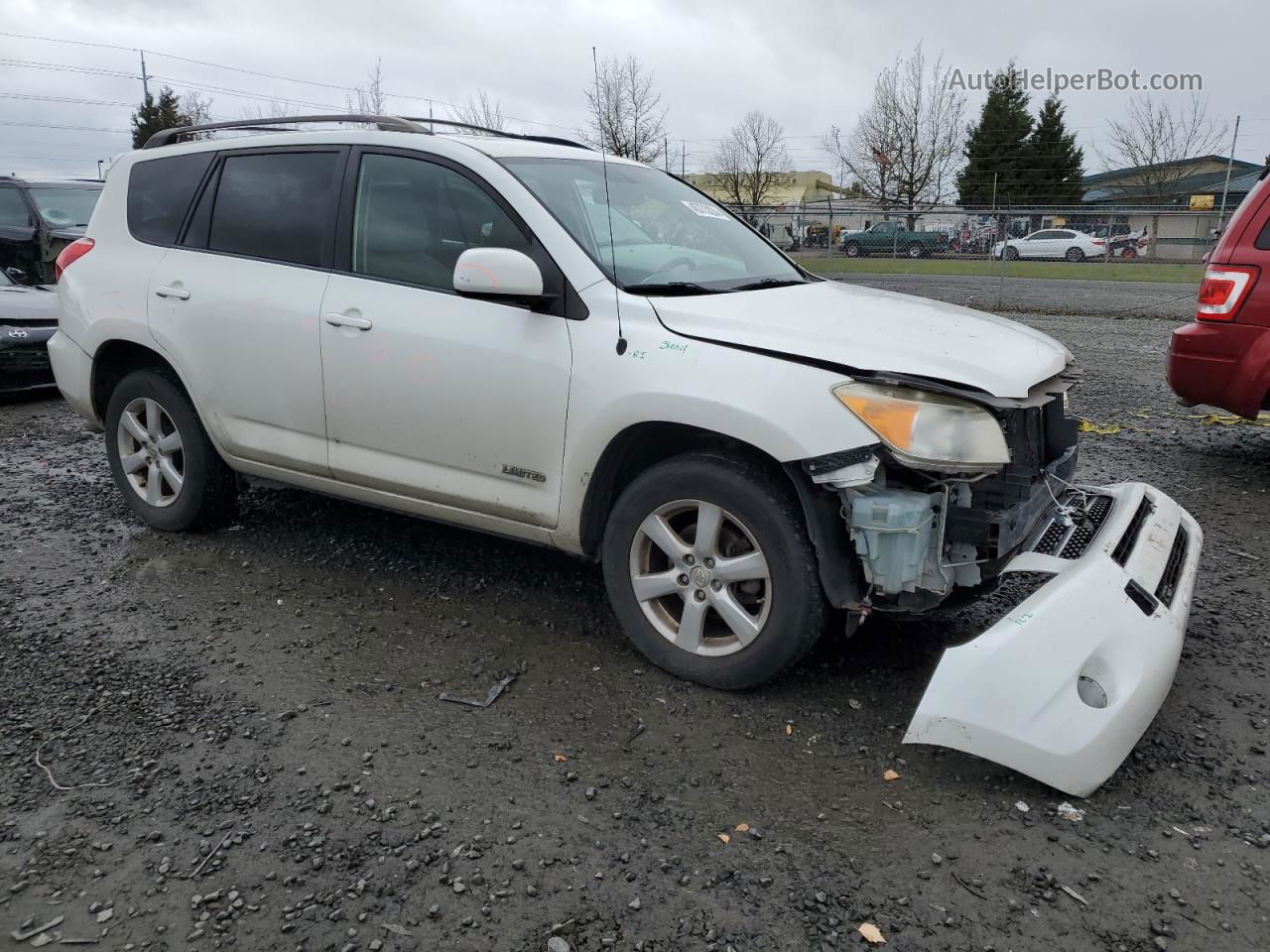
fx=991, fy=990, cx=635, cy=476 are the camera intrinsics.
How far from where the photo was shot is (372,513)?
5250 mm

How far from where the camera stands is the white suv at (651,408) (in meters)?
2.89

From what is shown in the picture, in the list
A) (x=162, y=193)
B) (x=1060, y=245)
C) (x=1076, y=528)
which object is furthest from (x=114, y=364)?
(x=1060, y=245)

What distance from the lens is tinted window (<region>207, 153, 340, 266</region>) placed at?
161 inches

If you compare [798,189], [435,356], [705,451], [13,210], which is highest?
[798,189]

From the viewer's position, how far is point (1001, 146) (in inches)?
1816

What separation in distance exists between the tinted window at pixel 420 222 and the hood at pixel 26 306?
222 inches

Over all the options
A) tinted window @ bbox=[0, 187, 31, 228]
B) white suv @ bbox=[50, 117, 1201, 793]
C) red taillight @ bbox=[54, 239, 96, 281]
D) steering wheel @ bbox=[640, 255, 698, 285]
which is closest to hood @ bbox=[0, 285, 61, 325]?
red taillight @ bbox=[54, 239, 96, 281]

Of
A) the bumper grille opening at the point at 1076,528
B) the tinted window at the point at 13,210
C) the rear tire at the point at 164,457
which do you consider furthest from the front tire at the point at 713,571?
the tinted window at the point at 13,210

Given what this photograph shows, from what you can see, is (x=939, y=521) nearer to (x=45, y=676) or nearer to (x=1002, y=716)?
(x=1002, y=716)

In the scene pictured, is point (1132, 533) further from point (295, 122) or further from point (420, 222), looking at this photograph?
point (295, 122)

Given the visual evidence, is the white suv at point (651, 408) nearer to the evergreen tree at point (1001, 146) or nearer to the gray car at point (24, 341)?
the gray car at point (24, 341)

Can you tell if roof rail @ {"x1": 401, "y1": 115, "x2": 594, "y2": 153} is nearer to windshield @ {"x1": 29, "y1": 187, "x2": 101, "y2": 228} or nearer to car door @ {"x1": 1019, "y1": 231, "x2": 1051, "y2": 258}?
windshield @ {"x1": 29, "y1": 187, "x2": 101, "y2": 228}

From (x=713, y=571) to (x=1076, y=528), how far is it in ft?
4.19

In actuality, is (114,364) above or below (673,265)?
below
